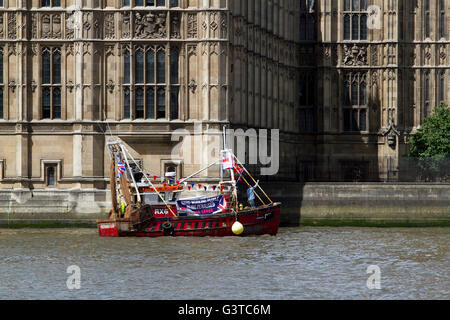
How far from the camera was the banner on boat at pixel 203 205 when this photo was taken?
2450 inches

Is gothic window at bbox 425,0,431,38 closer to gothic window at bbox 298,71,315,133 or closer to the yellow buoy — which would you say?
gothic window at bbox 298,71,315,133

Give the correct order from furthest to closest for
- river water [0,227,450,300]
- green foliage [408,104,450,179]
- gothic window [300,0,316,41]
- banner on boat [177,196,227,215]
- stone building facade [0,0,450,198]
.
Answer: gothic window [300,0,316,41] → green foliage [408,104,450,179] → stone building facade [0,0,450,198] → banner on boat [177,196,227,215] → river water [0,227,450,300]

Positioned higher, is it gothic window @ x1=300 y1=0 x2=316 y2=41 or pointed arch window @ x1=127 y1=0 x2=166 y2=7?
gothic window @ x1=300 y1=0 x2=316 y2=41

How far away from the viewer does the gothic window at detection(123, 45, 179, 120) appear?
6838cm

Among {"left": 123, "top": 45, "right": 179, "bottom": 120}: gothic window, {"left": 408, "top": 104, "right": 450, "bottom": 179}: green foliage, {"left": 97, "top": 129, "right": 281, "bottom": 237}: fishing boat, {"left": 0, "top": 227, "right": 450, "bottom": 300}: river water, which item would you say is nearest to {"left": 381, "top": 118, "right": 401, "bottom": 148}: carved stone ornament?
{"left": 408, "top": 104, "right": 450, "bottom": 179}: green foliage

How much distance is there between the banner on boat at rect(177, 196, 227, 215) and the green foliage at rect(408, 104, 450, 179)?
73.2 feet

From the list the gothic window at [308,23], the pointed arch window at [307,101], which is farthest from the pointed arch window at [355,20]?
the pointed arch window at [307,101]

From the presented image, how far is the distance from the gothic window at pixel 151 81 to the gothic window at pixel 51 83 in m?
3.76

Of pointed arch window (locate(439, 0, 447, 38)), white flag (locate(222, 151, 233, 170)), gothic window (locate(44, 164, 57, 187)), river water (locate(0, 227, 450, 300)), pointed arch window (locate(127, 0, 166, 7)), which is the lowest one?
river water (locate(0, 227, 450, 300))

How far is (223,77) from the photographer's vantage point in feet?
223

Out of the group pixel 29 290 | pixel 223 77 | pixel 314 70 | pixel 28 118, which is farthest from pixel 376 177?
pixel 29 290
